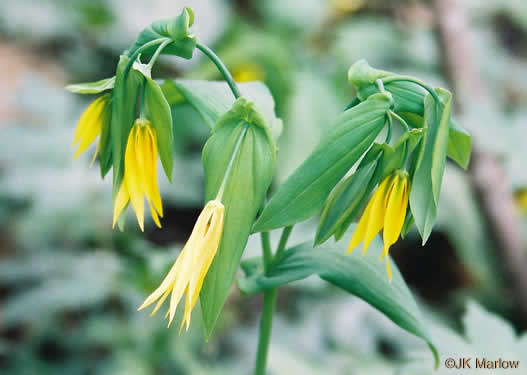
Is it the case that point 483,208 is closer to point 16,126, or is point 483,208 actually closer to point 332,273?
point 332,273

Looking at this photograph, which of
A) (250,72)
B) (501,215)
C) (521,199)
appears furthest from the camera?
(250,72)

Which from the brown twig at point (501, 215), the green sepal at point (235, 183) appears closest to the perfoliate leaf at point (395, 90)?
the green sepal at point (235, 183)

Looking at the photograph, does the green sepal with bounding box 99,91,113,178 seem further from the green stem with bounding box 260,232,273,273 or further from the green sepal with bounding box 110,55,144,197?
the green stem with bounding box 260,232,273,273

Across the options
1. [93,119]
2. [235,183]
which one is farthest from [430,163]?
[93,119]

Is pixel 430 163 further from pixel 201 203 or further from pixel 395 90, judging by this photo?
pixel 201 203

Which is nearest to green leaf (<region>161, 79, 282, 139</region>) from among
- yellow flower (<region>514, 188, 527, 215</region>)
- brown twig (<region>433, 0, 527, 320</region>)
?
brown twig (<region>433, 0, 527, 320</region>)

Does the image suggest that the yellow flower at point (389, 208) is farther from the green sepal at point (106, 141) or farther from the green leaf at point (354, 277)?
the green sepal at point (106, 141)

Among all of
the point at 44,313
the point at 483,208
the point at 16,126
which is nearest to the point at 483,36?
the point at 483,208
